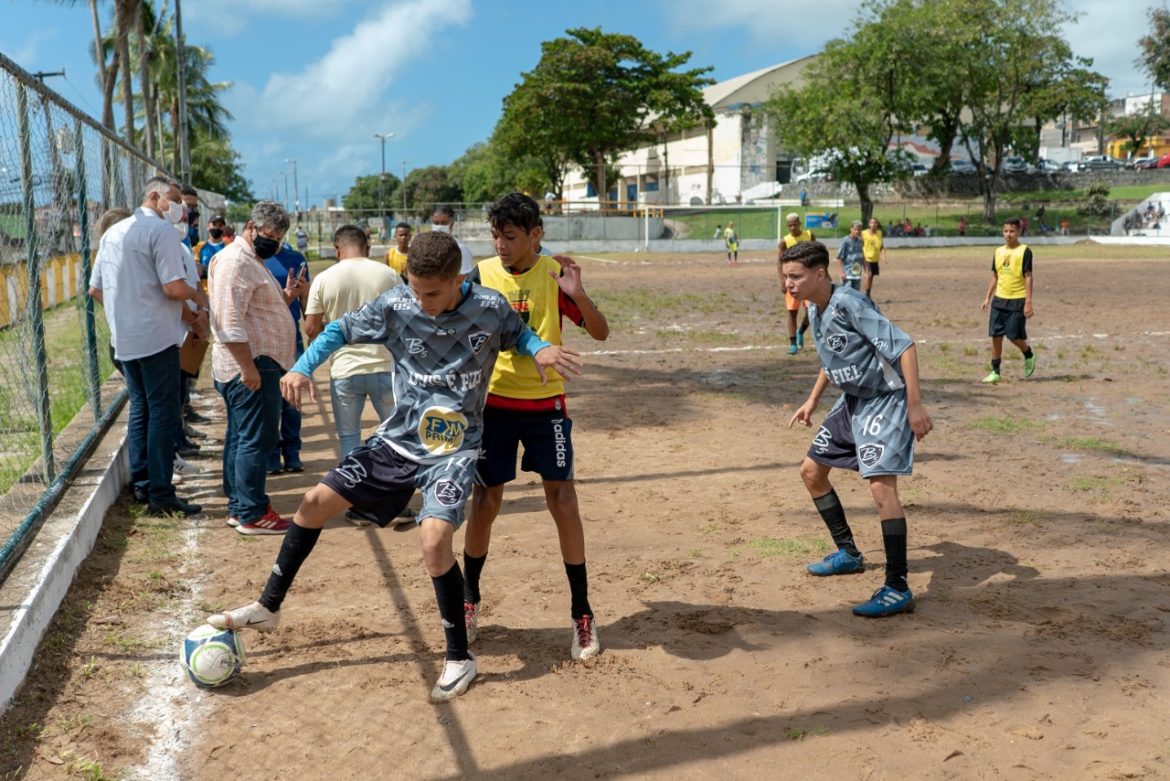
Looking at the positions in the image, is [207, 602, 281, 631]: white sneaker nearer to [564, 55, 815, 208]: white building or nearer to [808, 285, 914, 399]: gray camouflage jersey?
[808, 285, 914, 399]: gray camouflage jersey

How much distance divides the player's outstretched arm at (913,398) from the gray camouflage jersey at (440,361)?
1879 millimetres

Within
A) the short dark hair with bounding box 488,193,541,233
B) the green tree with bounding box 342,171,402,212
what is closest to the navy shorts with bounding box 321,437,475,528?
the short dark hair with bounding box 488,193,541,233

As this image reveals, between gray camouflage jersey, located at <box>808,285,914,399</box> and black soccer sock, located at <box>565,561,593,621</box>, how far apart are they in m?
1.62

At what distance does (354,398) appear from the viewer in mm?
6527

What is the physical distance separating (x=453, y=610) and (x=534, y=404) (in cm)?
91

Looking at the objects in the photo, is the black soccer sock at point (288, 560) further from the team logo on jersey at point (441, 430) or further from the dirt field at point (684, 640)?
the team logo on jersey at point (441, 430)

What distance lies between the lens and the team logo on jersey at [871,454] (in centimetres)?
488

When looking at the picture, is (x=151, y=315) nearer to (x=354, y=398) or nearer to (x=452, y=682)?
(x=354, y=398)

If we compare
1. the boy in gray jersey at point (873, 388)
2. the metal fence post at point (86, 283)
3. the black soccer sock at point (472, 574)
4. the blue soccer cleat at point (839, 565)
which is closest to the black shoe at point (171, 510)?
the metal fence post at point (86, 283)

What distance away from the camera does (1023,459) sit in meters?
7.97

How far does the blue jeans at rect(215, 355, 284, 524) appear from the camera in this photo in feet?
19.8

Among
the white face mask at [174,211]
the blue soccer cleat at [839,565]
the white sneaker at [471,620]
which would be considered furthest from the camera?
the white face mask at [174,211]

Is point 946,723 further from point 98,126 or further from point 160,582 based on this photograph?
point 98,126

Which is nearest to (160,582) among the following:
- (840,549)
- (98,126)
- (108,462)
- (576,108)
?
(108,462)
